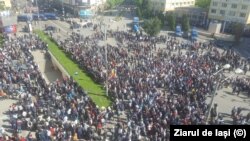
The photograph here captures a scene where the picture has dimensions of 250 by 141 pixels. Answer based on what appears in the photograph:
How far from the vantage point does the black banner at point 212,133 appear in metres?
12.9

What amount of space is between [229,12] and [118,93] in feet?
139

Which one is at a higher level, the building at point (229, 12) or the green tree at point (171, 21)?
the building at point (229, 12)

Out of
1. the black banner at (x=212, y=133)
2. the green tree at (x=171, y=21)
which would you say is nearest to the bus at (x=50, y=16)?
the green tree at (x=171, y=21)

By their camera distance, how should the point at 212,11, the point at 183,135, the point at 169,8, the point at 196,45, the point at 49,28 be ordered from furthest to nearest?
the point at 169,8, the point at 212,11, the point at 49,28, the point at 196,45, the point at 183,135

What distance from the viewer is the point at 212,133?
13.1 metres

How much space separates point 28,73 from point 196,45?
998 inches

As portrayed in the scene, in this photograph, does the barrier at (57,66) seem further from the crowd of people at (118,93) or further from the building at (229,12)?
the building at (229,12)

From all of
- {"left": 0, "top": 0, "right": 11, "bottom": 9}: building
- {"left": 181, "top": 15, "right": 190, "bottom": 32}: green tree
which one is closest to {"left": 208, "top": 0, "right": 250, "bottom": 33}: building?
{"left": 181, "top": 15, "right": 190, "bottom": 32}: green tree

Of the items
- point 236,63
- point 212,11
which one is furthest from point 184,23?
point 236,63

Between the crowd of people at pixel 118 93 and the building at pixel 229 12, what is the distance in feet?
72.4

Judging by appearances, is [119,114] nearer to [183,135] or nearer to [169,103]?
[169,103]

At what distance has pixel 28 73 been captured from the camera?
30031 millimetres

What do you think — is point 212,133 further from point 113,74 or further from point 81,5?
point 81,5

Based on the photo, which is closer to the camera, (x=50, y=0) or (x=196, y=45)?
(x=196, y=45)
